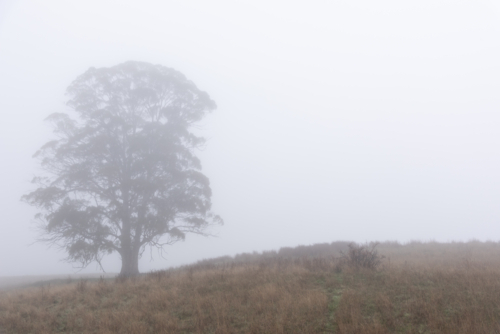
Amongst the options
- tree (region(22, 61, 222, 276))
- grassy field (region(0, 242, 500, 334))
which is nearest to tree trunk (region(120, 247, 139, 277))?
tree (region(22, 61, 222, 276))

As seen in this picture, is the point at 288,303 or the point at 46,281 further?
the point at 46,281

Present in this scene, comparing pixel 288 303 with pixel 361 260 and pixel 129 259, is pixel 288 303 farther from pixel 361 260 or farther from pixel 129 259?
pixel 129 259

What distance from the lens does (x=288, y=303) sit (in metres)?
7.04

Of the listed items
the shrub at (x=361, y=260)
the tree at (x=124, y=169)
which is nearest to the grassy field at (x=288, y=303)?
the shrub at (x=361, y=260)

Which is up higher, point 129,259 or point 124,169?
point 124,169

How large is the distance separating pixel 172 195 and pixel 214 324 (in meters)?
12.4

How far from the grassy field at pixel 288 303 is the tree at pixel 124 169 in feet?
23.1

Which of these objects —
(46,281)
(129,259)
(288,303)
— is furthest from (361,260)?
(46,281)

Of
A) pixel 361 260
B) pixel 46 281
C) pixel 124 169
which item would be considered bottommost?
pixel 46 281

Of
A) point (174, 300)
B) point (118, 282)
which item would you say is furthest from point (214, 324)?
point (118, 282)

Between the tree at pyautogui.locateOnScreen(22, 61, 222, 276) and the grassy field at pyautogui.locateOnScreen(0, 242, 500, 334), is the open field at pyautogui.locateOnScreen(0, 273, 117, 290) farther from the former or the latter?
the grassy field at pyautogui.locateOnScreen(0, 242, 500, 334)

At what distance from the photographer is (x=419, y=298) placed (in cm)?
677

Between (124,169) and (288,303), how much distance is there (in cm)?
1450

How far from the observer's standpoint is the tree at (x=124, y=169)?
56.3 feet
